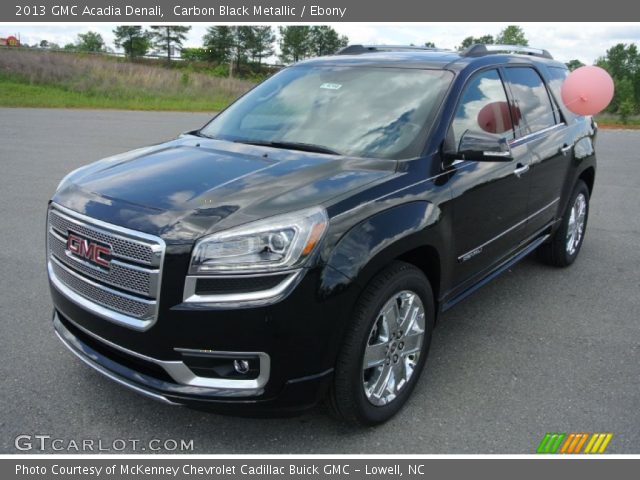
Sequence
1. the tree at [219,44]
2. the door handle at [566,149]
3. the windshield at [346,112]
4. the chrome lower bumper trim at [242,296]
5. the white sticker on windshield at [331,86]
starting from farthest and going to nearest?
the tree at [219,44] < the door handle at [566,149] < the white sticker on windshield at [331,86] < the windshield at [346,112] < the chrome lower bumper trim at [242,296]

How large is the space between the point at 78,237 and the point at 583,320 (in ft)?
11.7

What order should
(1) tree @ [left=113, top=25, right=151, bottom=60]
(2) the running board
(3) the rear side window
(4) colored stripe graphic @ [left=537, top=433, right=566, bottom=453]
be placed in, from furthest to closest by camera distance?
(1) tree @ [left=113, top=25, right=151, bottom=60], (3) the rear side window, (2) the running board, (4) colored stripe graphic @ [left=537, top=433, right=566, bottom=453]

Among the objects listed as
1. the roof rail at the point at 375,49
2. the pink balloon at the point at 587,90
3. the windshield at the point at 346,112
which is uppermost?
the roof rail at the point at 375,49

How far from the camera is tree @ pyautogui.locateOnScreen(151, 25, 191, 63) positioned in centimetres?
7412

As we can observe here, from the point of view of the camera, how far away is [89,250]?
2803 millimetres

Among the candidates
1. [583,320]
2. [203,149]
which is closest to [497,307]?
[583,320]

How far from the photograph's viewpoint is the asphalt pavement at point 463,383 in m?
2.99

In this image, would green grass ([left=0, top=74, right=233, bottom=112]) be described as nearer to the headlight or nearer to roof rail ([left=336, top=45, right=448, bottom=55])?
roof rail ([left=336, top=45, right=448, bottom=55])

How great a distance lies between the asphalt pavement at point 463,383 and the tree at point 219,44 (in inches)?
2526

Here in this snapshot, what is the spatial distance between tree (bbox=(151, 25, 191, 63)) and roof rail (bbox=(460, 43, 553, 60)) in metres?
74.7

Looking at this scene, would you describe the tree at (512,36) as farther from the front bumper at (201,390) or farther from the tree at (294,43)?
the front bumper at (201,390)

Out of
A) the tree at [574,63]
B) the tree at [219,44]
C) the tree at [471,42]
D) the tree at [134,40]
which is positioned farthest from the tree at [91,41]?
the tree at [574,63]

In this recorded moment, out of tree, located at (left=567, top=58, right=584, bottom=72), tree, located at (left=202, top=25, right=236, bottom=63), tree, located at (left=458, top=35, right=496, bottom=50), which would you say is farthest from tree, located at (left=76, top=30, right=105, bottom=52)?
tree, located at (left=567, top=58, right=584, bottom=72)
